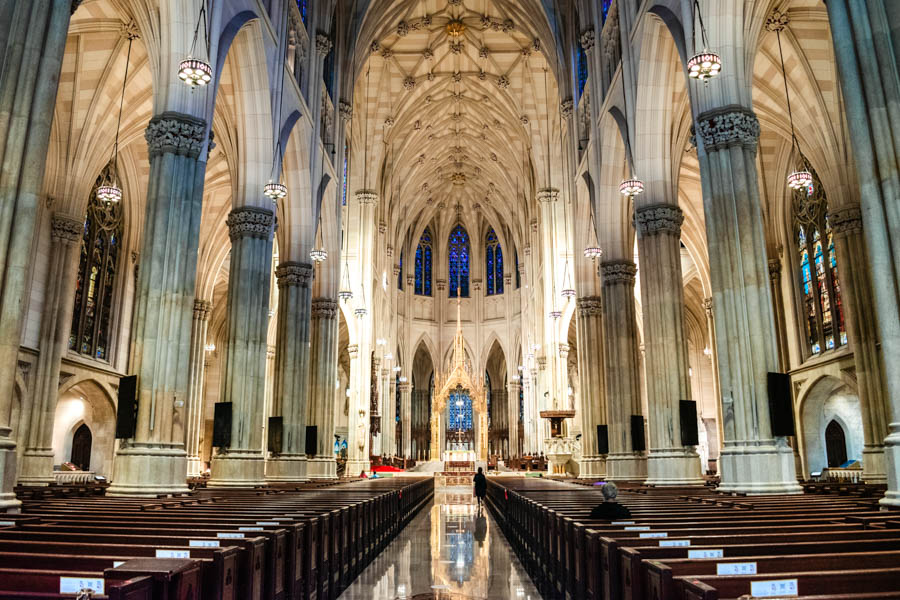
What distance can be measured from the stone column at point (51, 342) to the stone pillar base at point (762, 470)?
744 inches

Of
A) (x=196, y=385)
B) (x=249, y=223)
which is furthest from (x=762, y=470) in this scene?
(x=196, y=385)

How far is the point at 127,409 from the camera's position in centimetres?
1154

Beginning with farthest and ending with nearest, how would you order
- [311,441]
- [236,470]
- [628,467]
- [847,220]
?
[311,441] → [847,220] → [628,467] → [236,470]

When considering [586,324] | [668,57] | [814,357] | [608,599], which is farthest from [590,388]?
[608,599]

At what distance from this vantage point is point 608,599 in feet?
15.5

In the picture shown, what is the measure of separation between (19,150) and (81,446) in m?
22.6

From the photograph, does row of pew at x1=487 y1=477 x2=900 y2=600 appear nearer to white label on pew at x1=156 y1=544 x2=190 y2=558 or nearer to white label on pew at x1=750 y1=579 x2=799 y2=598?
white label on pew at x1=750 y1=579 x2=799 y2=598

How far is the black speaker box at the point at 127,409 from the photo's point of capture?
37.5ft

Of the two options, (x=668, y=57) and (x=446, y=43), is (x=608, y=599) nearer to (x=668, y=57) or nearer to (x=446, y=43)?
(x=668, y=57)

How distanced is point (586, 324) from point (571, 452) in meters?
9.60

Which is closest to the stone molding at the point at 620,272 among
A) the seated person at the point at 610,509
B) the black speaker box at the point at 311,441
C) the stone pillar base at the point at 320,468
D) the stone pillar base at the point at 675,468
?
the stone pillar base at the point at 675,468

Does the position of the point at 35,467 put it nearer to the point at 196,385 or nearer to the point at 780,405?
the point at 196,385

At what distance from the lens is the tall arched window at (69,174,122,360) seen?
24281mm

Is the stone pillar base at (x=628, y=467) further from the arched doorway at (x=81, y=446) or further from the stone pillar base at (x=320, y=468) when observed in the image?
the arched doorway at (x=81, y=446)
